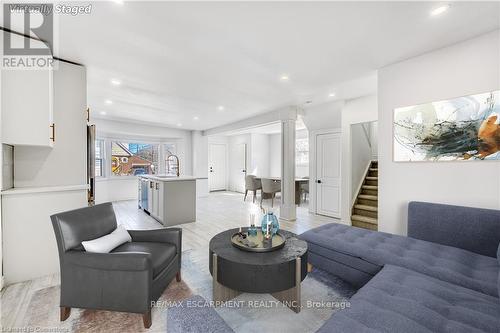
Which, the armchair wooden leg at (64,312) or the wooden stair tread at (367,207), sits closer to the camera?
the armchair wooden leg at (64,312)

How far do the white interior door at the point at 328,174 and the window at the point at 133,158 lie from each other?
5528 millimetres

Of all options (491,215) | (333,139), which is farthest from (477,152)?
(333,139)

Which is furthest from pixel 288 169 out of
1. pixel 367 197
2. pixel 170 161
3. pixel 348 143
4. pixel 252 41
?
pixel 170 161

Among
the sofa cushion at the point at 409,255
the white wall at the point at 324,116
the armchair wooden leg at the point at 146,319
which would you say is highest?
the white wall at the point at 324,116

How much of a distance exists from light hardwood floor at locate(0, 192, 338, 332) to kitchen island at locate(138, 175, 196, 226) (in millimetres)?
201

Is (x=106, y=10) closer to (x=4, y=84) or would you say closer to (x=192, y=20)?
(x=192, y=20)

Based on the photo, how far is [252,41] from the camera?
2.28 m

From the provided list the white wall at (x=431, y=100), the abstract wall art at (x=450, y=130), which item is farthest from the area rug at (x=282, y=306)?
the abstract wall art at (x=450, y=130)

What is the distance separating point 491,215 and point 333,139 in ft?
10.5

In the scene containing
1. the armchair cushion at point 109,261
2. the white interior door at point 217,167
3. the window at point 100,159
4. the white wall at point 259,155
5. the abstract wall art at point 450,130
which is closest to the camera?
the armchair cushion at point 109,261

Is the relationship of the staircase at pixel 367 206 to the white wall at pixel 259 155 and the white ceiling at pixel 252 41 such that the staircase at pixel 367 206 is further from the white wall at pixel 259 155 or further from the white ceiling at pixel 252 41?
the white wall at pixel 259 155

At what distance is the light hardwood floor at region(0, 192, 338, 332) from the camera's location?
71.5 inches

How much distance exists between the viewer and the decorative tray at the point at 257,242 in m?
1.92

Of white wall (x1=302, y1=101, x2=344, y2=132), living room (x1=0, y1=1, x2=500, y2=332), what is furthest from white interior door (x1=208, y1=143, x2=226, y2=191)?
living room (x1=0, y1=1, x2=500, y2=332)
